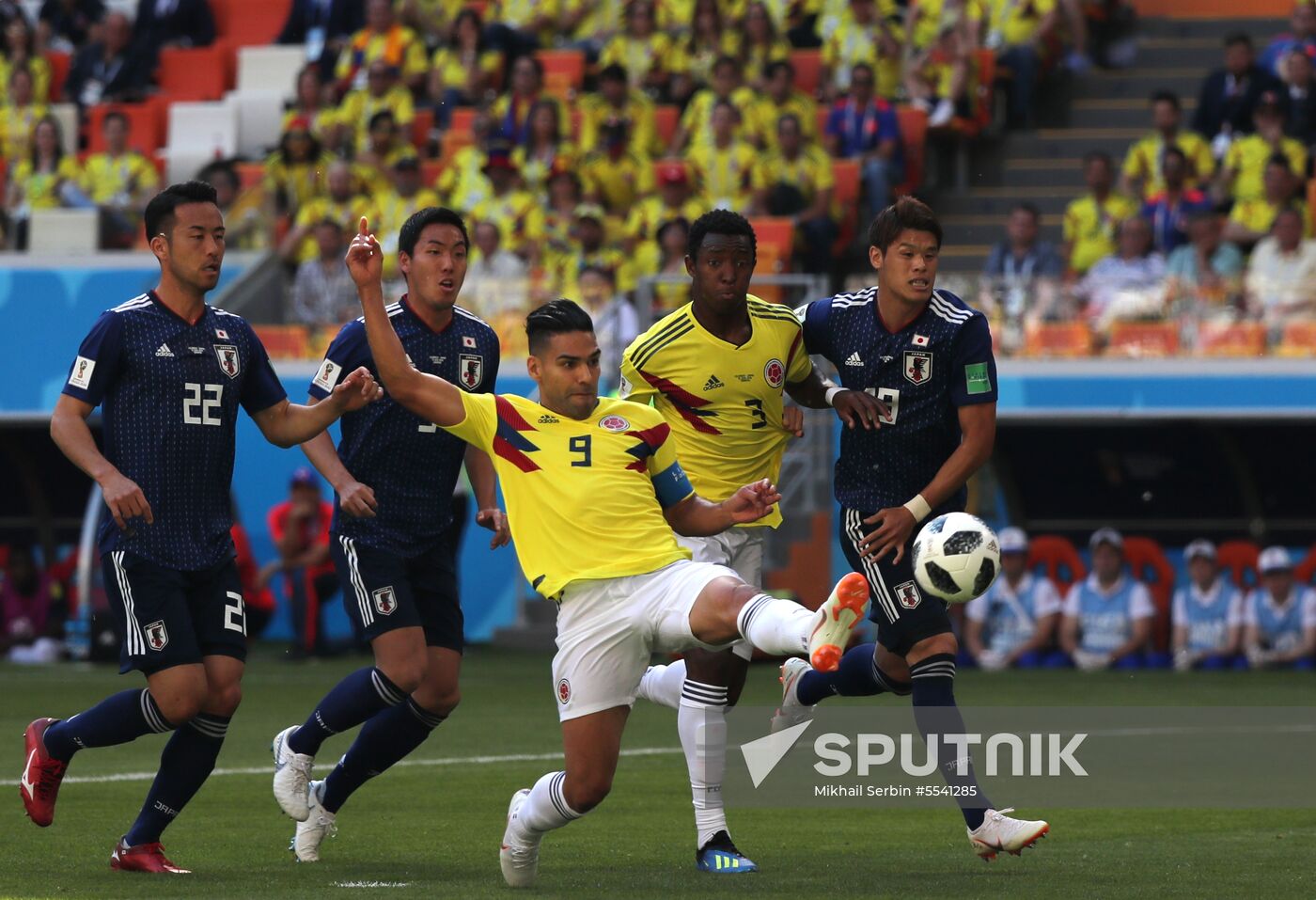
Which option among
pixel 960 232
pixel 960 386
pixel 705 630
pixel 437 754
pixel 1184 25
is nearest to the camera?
pixel 705 630

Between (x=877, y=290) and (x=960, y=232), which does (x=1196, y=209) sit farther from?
(x=877, y=290)

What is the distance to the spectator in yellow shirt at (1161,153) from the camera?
19.1m

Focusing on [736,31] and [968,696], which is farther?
[736,31]

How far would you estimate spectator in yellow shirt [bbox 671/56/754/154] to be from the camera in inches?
799

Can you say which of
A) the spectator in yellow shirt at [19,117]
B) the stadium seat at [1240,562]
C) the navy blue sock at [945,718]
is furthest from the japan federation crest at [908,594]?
the spectator in yellow shirt at [19,117]

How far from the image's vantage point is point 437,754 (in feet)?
39.4

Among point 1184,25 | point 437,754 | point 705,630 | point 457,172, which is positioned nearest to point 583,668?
point 705,630

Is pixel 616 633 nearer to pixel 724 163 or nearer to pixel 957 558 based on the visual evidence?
pixel 957 558

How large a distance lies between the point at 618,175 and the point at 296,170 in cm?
328

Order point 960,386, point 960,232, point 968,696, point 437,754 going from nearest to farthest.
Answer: point 960,386 → point 437,754 → point 968,696 → point 960,232

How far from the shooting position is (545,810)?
276 inches

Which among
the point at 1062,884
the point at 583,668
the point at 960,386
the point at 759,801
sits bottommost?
the point at 759,801

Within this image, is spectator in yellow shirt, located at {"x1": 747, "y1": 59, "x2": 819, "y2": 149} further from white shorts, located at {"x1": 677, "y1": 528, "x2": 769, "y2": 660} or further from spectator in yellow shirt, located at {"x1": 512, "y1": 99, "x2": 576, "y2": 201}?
white shorts, located at {"x1": 677, "y1": 528, "x2": 769, "y2": 660}

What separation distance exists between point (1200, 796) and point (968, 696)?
5.04 m
